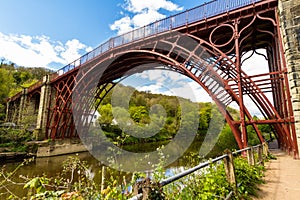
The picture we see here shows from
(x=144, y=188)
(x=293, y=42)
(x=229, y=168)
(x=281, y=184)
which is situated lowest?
(x=281, y=184)

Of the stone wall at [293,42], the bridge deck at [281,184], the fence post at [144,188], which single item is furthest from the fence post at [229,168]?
the stone wall at [293,42]

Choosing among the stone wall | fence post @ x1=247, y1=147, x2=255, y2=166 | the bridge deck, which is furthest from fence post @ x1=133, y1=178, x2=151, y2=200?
the stone wall

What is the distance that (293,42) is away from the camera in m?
5.96

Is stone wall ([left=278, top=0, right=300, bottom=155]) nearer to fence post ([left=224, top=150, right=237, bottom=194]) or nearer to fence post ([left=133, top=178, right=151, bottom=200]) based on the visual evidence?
fence post ([left=224, top=150, right=237, bottom=194])

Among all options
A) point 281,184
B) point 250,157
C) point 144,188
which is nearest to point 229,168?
point 281,184

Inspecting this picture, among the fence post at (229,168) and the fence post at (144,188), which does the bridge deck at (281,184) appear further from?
the fence post at (144,188)

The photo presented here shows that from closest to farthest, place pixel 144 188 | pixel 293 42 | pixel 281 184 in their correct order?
pixel 144 188, pixel 281 184, pixel 293 42

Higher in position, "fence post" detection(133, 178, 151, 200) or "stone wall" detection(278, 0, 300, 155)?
"stone wall" detection(278, 0, 300, 155)

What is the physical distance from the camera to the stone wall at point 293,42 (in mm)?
5678

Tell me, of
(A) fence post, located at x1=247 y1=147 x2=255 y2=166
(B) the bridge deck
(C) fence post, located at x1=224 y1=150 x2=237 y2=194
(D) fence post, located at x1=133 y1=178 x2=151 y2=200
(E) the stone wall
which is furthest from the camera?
(E) the stone wall

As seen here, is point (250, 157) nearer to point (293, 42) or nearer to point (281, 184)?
point (281, 184)

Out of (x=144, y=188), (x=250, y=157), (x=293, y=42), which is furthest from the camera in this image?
(x=293, y=42)

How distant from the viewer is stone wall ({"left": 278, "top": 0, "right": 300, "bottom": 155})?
18.6 ft

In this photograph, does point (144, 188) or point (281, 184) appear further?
point (281, 184)
